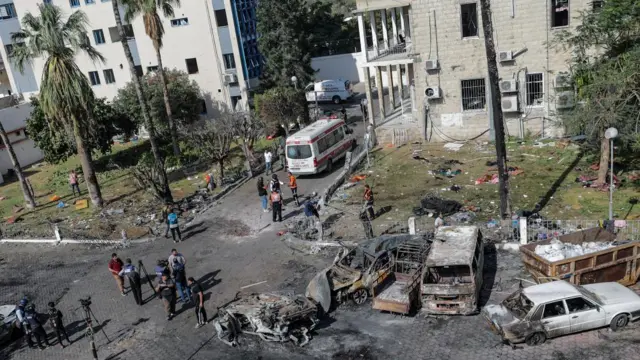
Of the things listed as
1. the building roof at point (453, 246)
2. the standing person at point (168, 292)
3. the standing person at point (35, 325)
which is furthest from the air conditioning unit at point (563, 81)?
the standing person at point (35, 325)

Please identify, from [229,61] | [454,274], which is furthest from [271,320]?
[229,61]

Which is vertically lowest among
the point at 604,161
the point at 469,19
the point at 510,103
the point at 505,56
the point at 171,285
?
the point at 171,285

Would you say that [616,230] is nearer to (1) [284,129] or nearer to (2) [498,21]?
(2) [498,21]

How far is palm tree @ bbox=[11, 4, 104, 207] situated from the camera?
23469 millimetres

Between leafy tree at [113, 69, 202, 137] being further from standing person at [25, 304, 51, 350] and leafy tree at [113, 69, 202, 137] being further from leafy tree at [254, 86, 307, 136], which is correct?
standing person at [25, 304, 51, 350]

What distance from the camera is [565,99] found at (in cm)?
2344

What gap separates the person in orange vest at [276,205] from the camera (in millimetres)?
20453

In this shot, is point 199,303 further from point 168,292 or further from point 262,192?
point 262,192

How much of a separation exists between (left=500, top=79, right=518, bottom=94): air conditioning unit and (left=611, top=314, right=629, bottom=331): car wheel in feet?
49.5

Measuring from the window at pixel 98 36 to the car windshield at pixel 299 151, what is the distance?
2505cm

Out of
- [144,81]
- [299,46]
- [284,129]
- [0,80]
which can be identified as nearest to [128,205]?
[284,129]

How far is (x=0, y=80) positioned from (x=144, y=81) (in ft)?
90.9

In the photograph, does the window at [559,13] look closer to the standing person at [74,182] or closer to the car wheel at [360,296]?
the car wheel at [360,296]

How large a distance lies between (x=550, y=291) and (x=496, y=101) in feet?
21.0
